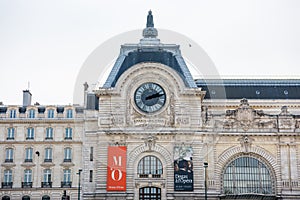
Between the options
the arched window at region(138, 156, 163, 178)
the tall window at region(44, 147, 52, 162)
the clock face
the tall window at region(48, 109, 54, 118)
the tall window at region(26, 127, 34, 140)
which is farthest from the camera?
the tall window at region(48, 109, 54, 118)

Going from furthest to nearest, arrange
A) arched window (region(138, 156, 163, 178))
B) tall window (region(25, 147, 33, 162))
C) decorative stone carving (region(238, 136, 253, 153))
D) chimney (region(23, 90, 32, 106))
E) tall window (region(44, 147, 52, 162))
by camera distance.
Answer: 1. chimney (region(23, 90, 32, 106))
2. tall window (region(25, 147, 33, 162))
3. tall window (region(44, 147, 52, 162))
4. decorative stone carving (region(238, 136, 253, 153))
5. arched window (region(138, 156, 163, 178))

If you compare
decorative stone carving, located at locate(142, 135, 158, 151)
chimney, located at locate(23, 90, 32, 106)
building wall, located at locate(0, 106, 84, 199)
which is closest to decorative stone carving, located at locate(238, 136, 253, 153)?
decorative stone carving, located at locate(142, 135, 158, 151)

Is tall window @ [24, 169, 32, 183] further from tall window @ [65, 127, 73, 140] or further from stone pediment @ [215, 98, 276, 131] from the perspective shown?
stone pediment @ [215, 98, 276, 131]

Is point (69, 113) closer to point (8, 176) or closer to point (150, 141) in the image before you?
point (8, 176)

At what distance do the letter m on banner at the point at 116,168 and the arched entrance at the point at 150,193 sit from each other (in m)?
2.09

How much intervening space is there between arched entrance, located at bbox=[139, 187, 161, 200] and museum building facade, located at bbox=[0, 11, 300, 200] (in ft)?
0.35

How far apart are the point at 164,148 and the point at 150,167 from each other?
2581mm

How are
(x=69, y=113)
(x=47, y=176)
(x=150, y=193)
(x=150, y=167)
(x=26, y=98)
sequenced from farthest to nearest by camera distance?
1. (x=26, y=98)
2. (x=69, y=113)
3. (x=47, y=176)
4. (x=150, y=167)
5. (x=150, y=193)

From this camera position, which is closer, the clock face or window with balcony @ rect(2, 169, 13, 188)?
the clock face

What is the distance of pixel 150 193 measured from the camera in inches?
2368

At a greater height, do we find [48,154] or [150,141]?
[150,141]

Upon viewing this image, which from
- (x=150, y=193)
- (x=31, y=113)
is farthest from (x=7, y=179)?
(x=150, y=193)

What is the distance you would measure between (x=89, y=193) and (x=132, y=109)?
10384 mm

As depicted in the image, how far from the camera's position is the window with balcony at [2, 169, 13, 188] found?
65.2 metres
